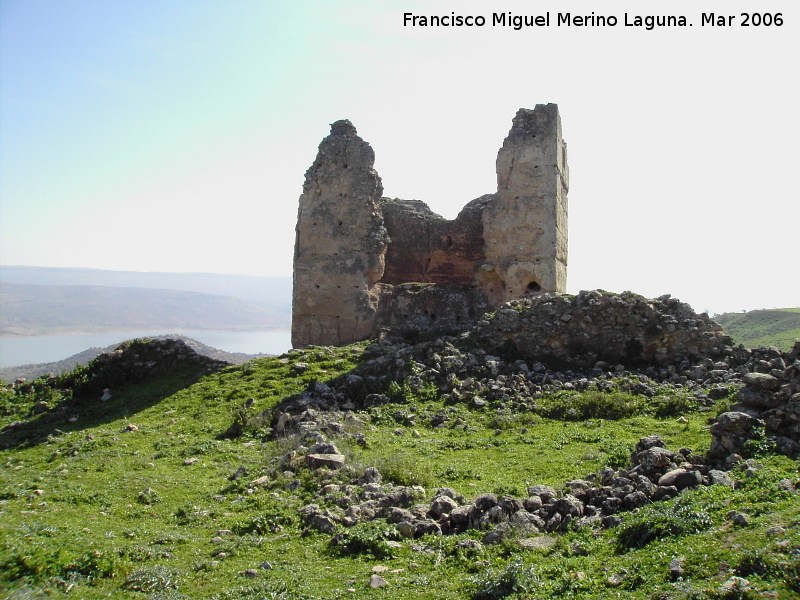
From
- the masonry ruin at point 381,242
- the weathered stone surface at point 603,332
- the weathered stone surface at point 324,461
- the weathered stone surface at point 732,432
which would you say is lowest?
the weathered stone surface at point 324,461

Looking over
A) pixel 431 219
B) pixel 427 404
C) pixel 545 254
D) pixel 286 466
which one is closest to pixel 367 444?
pixel 286 466

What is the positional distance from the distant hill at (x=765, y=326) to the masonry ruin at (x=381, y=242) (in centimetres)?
1418

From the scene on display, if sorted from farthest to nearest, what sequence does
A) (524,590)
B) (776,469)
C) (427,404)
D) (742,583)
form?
(427,404), (776,469), (524,590), (742,583)

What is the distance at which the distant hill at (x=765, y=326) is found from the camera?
101 feet

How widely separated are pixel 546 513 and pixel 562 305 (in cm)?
815

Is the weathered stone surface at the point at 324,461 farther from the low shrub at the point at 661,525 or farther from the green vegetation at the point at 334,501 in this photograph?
the low shrub at the point at 661,525

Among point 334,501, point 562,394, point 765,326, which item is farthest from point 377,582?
point 765,326

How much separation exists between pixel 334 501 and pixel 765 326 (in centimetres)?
3347

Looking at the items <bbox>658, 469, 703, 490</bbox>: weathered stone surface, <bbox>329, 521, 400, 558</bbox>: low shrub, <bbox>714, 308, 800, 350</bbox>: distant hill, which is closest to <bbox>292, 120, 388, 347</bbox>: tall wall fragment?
<bbox>329, 521, 400, 558</bbox>: low shrub

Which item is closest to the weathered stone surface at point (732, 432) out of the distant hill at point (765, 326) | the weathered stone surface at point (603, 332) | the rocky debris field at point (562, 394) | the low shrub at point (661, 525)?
the rocky debris field at point (562, 394)

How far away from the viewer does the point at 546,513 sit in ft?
22.4

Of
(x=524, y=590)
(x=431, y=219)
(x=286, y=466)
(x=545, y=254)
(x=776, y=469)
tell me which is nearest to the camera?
(x=524, y=590)

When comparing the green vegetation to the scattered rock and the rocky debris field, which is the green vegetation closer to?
the scattered rock

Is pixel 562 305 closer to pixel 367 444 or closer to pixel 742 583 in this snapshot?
pixel 367 444
